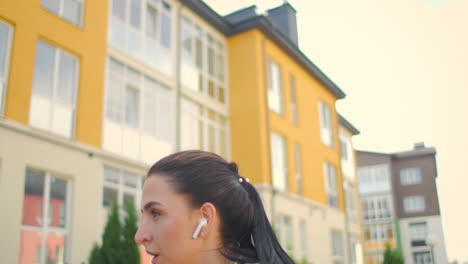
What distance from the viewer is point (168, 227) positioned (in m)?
1.88

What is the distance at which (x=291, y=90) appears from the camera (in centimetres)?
2173

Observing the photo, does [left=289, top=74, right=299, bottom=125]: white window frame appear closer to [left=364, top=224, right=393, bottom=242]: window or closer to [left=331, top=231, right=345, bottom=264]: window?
[left=331, top=231, right=345, bottom=264]: window

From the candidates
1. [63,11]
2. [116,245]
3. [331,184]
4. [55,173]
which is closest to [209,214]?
[116,245]

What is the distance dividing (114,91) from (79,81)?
1299 millimetres

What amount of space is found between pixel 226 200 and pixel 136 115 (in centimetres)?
1224

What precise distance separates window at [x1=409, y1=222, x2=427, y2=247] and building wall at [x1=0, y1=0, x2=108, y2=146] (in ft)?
137

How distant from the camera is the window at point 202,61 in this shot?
16844 mm

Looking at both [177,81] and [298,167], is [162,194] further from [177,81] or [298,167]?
[298,167]

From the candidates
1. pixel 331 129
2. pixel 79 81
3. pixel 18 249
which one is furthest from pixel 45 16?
pixel 331 129

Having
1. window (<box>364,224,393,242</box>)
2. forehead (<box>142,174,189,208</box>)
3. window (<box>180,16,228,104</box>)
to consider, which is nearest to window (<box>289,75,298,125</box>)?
window (<box>180,16,228,104</box>)

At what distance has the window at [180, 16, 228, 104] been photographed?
663 inches

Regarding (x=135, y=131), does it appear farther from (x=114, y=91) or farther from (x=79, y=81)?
(x=79, y=81)

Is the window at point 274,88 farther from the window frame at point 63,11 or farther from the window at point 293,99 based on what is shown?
the window frame at point 63,11

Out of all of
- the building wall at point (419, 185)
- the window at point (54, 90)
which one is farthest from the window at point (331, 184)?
the building wall at point (419, 185)
